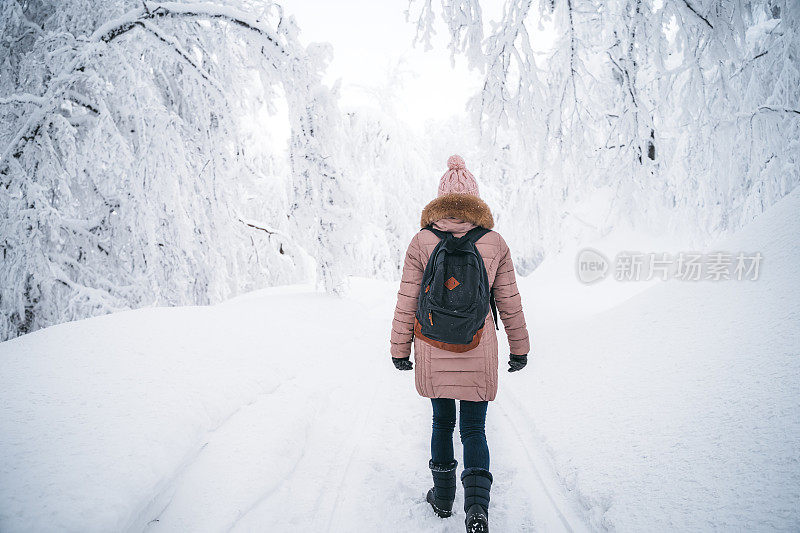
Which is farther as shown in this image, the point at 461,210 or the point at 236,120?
the point at 236,120

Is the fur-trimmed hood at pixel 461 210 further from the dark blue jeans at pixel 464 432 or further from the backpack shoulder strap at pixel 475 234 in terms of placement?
the dark blue jeans at pixel 464 432

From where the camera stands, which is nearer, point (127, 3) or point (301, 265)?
point (127, 3)

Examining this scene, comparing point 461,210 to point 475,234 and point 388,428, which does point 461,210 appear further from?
point 388,428

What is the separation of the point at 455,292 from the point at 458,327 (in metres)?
0.18

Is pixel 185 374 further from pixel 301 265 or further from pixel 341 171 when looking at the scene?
pixel 301 265

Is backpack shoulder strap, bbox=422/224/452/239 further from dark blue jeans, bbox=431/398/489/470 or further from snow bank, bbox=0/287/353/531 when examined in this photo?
snow bank, bbox=0/287/353/531

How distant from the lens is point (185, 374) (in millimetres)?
2877

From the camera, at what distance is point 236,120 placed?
6.18 m

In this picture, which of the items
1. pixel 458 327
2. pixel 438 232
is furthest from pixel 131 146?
pixel 458 327

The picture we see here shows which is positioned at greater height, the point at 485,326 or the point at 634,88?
the point at 634,88

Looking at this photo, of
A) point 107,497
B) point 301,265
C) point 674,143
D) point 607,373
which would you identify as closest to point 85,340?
point 107,497

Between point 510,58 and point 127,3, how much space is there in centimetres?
592

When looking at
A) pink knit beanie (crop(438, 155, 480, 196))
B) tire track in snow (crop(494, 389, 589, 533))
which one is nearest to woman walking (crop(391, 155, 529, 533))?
pink knit beanie (crop(438, 155, 480, 196))

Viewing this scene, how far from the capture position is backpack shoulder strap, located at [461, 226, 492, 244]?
1.81 m
